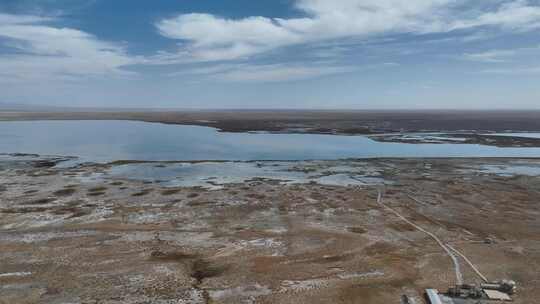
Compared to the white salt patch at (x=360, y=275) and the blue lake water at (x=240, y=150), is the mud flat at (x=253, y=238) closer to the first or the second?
the white salt patch at (x=360, y=275)

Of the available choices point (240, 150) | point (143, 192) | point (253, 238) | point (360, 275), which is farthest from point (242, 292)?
point (240, 150)

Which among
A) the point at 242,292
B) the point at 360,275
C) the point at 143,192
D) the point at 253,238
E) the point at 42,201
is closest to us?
the point at 242,292

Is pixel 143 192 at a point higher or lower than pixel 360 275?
higher

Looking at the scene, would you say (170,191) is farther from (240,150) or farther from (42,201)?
(240,150)

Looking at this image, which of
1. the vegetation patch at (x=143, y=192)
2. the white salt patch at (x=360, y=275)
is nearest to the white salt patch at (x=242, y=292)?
the white salt patch at (x=360, y=275)

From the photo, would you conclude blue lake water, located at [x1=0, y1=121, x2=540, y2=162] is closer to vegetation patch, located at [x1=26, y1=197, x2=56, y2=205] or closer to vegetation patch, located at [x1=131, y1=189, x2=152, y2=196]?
vegetation patch, located at [x1=131, y1=189, x2=152, y2=196]

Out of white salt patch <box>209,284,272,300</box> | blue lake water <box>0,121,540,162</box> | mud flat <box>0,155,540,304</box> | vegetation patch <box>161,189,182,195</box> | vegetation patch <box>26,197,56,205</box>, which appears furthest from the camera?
blue lake water <box>0,121,540,162</box>

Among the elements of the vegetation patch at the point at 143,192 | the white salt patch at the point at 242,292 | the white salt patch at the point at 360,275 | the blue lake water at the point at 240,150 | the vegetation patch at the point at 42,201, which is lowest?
the white salt patch at the point at 242,292

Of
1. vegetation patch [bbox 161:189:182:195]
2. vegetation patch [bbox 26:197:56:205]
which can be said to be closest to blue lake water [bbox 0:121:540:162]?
Answer: vegetation patch [bbox 161:189:182:195]
